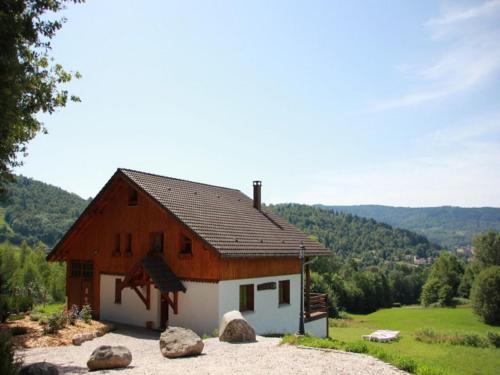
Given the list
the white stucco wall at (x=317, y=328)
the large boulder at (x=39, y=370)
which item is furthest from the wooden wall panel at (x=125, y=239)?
the large boulder at (x=39, y=370)

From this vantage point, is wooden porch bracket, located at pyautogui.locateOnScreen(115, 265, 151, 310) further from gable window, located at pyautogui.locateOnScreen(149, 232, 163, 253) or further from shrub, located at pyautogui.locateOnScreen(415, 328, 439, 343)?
shrub, located at pyautogui.locateOnScreen(415, 328, 439, 343)

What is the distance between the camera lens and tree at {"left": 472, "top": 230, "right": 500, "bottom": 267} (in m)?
85.7

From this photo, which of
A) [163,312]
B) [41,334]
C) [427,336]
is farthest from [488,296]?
[41,334]

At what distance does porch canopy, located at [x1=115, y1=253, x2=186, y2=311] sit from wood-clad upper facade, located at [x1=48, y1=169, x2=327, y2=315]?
35 centimetres

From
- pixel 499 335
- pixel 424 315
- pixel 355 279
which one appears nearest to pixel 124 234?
pixel 499 335

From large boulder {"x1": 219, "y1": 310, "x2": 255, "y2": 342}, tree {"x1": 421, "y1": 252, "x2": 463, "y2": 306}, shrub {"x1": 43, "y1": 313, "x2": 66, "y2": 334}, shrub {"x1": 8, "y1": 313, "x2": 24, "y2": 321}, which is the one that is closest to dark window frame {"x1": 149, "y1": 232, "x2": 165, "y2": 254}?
shrub {"x1": 43, "y1": 313, "x2": 66, "y2": 334}

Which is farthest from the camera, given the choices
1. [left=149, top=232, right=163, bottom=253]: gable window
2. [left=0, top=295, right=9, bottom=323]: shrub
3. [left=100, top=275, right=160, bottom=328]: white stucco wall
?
[left=149, top=232, right=163, bottom=253]: gable window

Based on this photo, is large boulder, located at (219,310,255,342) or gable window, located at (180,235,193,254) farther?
gable window, located at (180,235,193,254)

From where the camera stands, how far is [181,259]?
20.4 m

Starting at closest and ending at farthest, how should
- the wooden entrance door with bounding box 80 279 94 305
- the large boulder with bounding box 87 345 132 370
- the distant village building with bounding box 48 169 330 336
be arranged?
the large boulder with bounding box 87 345 132 370, the distant village building with bounding box 48 169 330 336, the wooden entrance door with bounding box 80 279 94 305

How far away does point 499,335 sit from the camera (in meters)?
36.5

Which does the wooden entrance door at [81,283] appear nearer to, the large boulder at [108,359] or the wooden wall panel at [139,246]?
the wooden wall panel at [139,246]

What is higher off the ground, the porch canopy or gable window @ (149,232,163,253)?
gable window @ (149,232,163,253)

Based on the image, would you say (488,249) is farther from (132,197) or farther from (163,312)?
(132,197)
